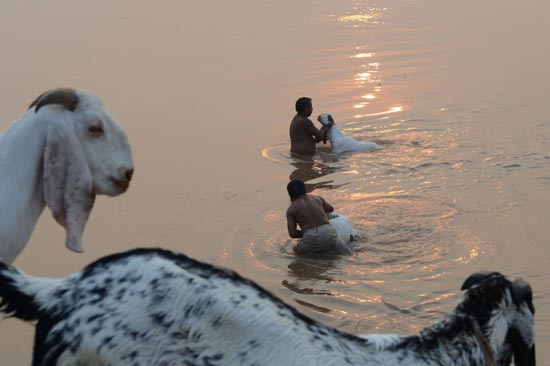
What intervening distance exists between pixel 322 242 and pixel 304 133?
10.9 feet

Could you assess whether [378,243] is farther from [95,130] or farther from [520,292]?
[520,292]

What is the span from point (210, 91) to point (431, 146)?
3672 mm

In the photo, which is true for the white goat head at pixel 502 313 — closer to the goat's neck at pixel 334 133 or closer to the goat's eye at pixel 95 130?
the goat's eye at pixel 95 130

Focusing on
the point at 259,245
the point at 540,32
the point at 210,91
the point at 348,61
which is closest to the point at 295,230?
the point at 259,245

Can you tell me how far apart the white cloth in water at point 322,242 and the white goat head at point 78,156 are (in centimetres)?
533

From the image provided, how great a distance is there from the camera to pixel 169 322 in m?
2.87

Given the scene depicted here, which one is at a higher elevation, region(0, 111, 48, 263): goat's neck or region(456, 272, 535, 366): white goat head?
region(0, 111, 48, 263): goat's neck

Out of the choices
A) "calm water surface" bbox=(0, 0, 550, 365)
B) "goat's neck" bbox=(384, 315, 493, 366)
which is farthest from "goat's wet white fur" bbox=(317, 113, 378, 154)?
"goat's neck" bbox=(384, 315, 493, 366)

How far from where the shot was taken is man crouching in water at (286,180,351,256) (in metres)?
9.66

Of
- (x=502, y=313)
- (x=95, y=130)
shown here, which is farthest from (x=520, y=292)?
(x=95, y=130)

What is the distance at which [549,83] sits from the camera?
48.0 feet

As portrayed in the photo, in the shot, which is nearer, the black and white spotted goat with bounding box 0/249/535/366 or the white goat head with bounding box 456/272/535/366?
the black and white spotted goat with bounding box 0/249/535/366

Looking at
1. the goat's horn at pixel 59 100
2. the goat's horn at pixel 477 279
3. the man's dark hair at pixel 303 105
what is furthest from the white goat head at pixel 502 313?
the man's dark hair at pixel 303 105

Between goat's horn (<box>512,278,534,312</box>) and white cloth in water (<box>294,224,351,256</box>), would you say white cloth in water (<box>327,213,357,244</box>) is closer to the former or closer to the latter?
white cloth in water (<box>294,224,351,256</box>)
